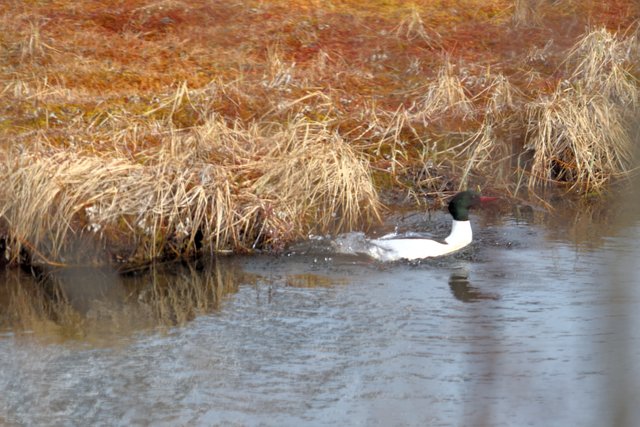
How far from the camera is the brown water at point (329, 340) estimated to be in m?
5.68

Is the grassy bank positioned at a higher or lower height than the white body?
higher

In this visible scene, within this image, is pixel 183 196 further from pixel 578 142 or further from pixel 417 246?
pixel 578 142

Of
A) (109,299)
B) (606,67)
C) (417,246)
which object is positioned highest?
→ (606,67)

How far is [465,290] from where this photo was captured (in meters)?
7.70

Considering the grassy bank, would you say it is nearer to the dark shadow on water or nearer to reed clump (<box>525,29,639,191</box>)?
reed clump (<box>525,29,639,191</box>)

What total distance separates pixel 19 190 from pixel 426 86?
16.7ft

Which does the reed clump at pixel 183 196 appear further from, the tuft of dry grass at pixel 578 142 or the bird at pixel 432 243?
the tuft of dry grass at pixel 578 142

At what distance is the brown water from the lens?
223 inches

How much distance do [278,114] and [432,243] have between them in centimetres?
287

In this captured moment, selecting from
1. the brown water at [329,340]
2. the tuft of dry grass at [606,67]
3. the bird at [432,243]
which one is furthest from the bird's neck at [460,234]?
the tuft of dry grass at [606,67]

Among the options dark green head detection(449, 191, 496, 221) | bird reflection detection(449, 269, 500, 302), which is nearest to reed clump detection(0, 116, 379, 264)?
dark green head detection(449, 191, 496, 221)

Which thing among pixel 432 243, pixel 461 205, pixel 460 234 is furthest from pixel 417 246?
pixel 461 205

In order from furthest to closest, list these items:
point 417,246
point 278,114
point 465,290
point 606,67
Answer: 1. point 606,67
2. point 278,114
3. point 417,246
4. point 465,290

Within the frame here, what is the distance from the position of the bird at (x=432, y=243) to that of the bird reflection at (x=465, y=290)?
60 centimetres
